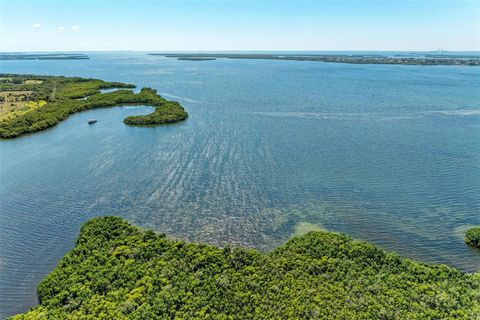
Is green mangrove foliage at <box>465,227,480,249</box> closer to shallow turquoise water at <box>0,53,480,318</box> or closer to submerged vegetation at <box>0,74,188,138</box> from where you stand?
shallow turquoise water at <box>0,53,480,318</box>

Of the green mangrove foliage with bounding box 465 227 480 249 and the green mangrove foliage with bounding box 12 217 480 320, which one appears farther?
the green mangrove foliage with bounding box 465 227 480 249

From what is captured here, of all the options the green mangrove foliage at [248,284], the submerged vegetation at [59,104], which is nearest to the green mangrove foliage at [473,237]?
the green mangrove foliage at [248,284]

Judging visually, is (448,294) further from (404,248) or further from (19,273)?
(19,273)

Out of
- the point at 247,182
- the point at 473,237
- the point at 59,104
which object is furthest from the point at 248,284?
the point at 59,104

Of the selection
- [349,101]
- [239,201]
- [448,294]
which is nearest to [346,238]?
[448,294]

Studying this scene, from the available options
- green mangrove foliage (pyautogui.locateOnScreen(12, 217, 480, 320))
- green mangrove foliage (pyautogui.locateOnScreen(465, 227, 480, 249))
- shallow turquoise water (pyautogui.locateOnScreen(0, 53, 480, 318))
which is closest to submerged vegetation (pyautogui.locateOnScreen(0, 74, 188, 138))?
shallow turquoise water (pyautogui.locateOnScreen(0, 53, 480, 318))

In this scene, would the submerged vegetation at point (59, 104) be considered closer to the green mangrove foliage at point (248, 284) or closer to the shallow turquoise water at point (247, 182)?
the shallow turquoise water at point (247, 182)
